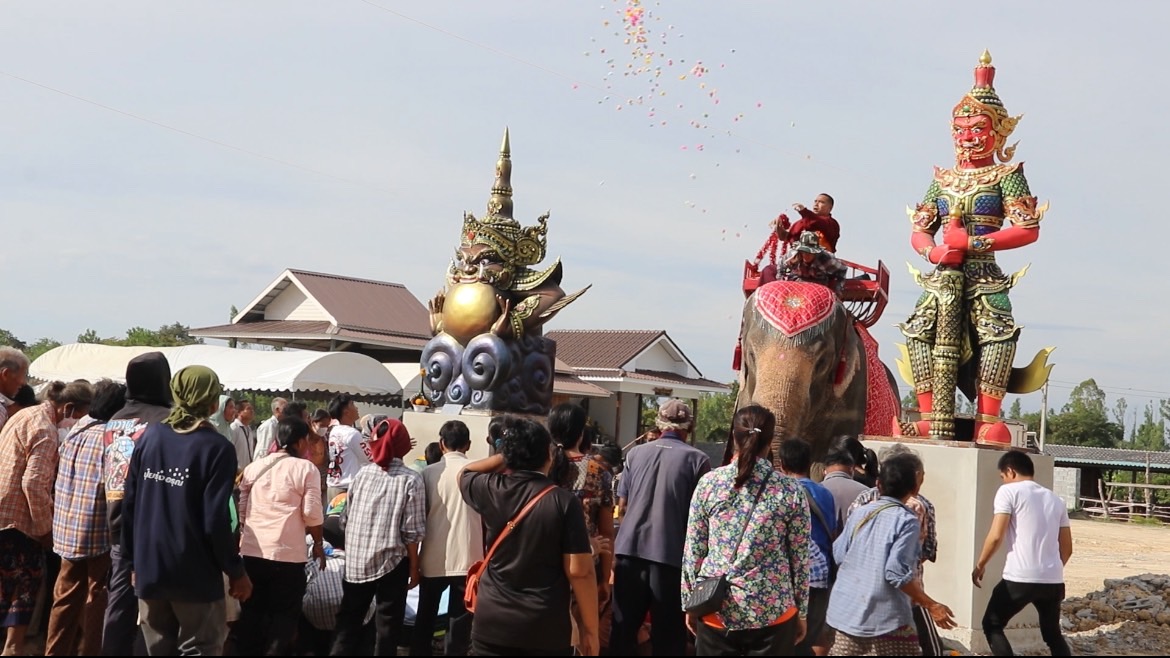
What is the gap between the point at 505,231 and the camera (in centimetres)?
1204

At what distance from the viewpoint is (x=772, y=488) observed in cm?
491

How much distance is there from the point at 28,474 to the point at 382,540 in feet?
6.50

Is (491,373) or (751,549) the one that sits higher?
(491,373)

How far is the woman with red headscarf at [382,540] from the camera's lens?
6.38 m

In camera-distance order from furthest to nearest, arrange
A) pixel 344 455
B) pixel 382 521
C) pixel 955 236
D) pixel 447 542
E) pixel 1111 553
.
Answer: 1. pixel 1111 553
2. pixel 955 236
3. pixel 344 455
4. pixel 447 542
5. pixel 382 521

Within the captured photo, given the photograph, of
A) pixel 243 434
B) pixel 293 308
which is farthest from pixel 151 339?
pixel 243 434

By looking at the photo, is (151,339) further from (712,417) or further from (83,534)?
(83,534)

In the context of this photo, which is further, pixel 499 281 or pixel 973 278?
pixel 499 281

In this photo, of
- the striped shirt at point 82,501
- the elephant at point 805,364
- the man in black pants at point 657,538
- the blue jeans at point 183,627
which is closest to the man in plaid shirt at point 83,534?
the striped shirt at point 82,501

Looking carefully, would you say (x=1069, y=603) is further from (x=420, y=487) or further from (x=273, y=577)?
(x=273, y=577)

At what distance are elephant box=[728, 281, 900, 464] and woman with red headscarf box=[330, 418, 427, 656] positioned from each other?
3.28 metres

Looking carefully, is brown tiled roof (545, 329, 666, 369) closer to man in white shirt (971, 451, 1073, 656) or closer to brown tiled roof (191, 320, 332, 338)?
brown tiled roof (191, 320, 332, 338)

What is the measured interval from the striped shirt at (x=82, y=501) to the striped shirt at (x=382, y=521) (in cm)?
125

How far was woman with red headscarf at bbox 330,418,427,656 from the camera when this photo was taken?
638 centimetres
